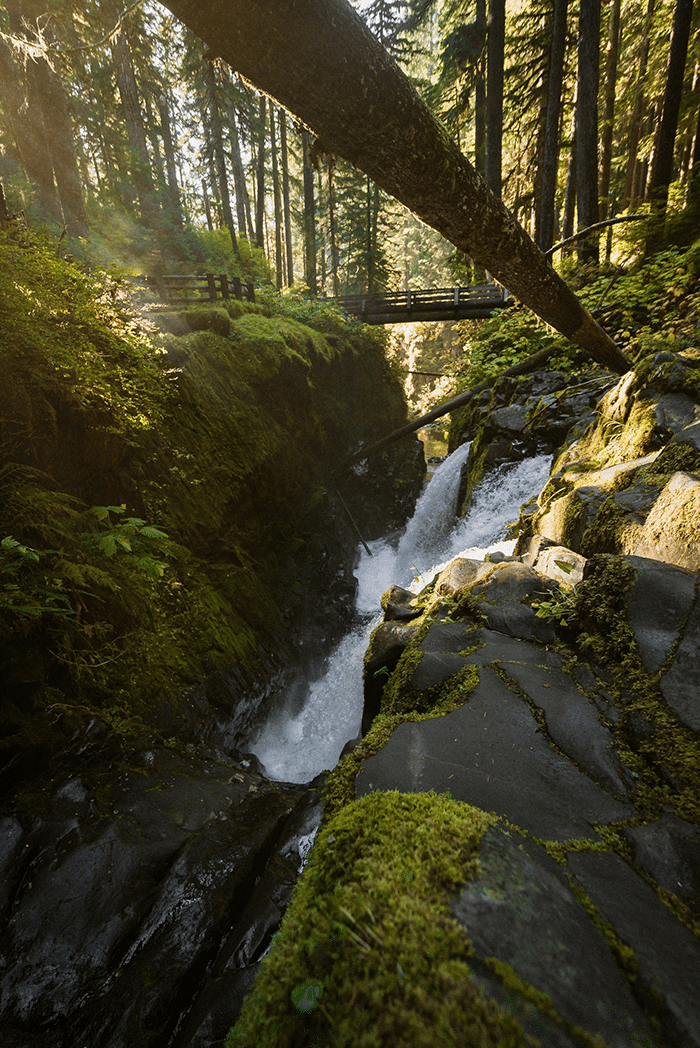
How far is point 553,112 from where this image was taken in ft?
39.0

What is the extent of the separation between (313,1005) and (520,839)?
1008 millimetres

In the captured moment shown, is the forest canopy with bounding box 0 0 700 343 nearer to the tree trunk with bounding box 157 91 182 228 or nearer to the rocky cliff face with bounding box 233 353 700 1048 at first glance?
the tree trunk with bounding box 157 91 182 228

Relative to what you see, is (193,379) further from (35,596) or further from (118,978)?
(118,978)

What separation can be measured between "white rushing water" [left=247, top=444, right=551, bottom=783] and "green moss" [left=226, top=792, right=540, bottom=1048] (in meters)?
4.37

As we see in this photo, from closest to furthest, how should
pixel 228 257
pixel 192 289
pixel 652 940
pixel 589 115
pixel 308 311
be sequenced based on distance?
pixel 652 940 < pixel 192 289 < pixel 589 115 < pixel 308 311 < pixel 228 257

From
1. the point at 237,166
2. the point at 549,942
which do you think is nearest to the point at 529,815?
the point at 549,942

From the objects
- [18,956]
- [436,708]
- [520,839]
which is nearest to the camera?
[520,839]

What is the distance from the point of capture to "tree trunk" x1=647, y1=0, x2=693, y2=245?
29.9 feet

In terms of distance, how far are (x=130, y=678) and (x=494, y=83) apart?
19095mm

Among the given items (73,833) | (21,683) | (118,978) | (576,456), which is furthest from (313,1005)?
(576,456)

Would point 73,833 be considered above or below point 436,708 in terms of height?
below

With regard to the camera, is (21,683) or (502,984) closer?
(502,984)

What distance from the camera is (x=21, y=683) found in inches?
117

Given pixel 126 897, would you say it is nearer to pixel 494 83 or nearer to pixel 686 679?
pixel 686 679
